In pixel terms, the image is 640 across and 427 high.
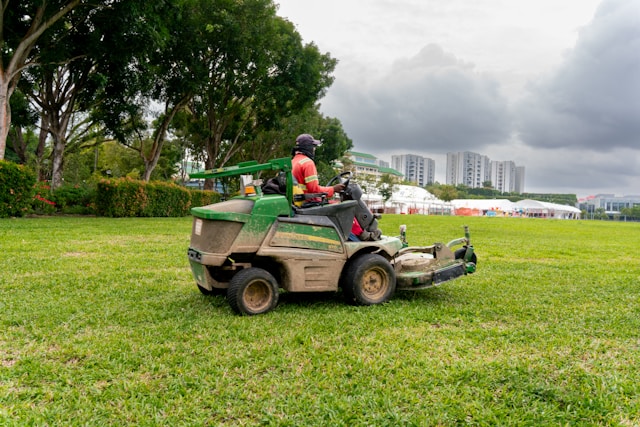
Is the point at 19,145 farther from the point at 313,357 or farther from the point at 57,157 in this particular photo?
the point at 313,357

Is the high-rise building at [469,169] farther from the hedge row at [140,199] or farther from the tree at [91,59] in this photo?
the tree at [91,59]

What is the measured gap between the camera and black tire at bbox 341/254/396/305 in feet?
15.1

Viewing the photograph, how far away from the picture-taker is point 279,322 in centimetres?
406

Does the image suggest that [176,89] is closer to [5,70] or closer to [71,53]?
[71,53]

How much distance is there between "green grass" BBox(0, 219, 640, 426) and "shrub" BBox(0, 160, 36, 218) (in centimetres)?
1060

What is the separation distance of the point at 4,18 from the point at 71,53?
2.57m

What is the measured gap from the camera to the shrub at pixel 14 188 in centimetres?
1434

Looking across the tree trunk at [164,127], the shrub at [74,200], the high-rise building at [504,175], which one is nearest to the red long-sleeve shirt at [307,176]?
the shrub at [74,200]

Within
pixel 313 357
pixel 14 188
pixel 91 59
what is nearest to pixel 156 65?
pixel 91 59

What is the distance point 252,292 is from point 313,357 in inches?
53.2

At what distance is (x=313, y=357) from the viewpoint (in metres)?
3.18

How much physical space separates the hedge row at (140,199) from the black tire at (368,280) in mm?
17225

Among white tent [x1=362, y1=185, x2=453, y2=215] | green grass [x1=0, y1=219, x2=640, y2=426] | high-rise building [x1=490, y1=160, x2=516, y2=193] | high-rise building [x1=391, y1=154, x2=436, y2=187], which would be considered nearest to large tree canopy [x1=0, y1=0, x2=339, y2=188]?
green grass [x1=0, y1=219, x2=640, y2=426]

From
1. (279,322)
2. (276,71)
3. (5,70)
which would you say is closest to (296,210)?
(279,322)
